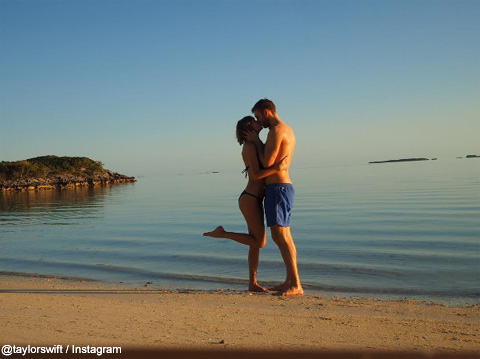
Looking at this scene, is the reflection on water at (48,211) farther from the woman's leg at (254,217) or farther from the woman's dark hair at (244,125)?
the woman's dark hair at (244,125)

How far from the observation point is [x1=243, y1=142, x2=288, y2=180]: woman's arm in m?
5.43

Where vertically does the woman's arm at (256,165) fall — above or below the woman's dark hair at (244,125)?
below

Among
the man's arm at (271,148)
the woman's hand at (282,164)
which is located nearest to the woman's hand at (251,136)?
the man's arm at (271,148)

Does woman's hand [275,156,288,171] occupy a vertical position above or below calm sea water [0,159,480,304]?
above

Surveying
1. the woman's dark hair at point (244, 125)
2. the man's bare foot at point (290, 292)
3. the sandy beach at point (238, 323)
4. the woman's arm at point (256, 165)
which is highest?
the woman's dark hair at point (244, 125)

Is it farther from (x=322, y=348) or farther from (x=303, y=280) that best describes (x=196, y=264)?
(x=322, y=348)

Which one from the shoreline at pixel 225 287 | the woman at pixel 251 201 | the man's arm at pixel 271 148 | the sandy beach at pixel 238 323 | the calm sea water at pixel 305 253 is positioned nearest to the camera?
the sandy beach at pixel 238 323

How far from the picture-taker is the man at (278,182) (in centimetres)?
540

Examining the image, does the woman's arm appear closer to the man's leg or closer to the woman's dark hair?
the woman's dark hair

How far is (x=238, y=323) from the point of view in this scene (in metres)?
3.93

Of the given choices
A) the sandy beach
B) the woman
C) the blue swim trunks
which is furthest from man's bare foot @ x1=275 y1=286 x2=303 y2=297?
the blue swim trunks

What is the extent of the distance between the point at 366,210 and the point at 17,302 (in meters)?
14.3

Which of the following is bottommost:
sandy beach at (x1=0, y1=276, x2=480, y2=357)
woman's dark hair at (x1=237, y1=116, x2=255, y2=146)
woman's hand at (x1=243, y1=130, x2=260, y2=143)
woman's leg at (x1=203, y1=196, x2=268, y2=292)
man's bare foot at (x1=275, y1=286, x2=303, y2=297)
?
man's bare foot at (x1=275, y1=286, x2=303, y2=297)

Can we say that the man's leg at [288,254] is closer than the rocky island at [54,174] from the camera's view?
Yes
